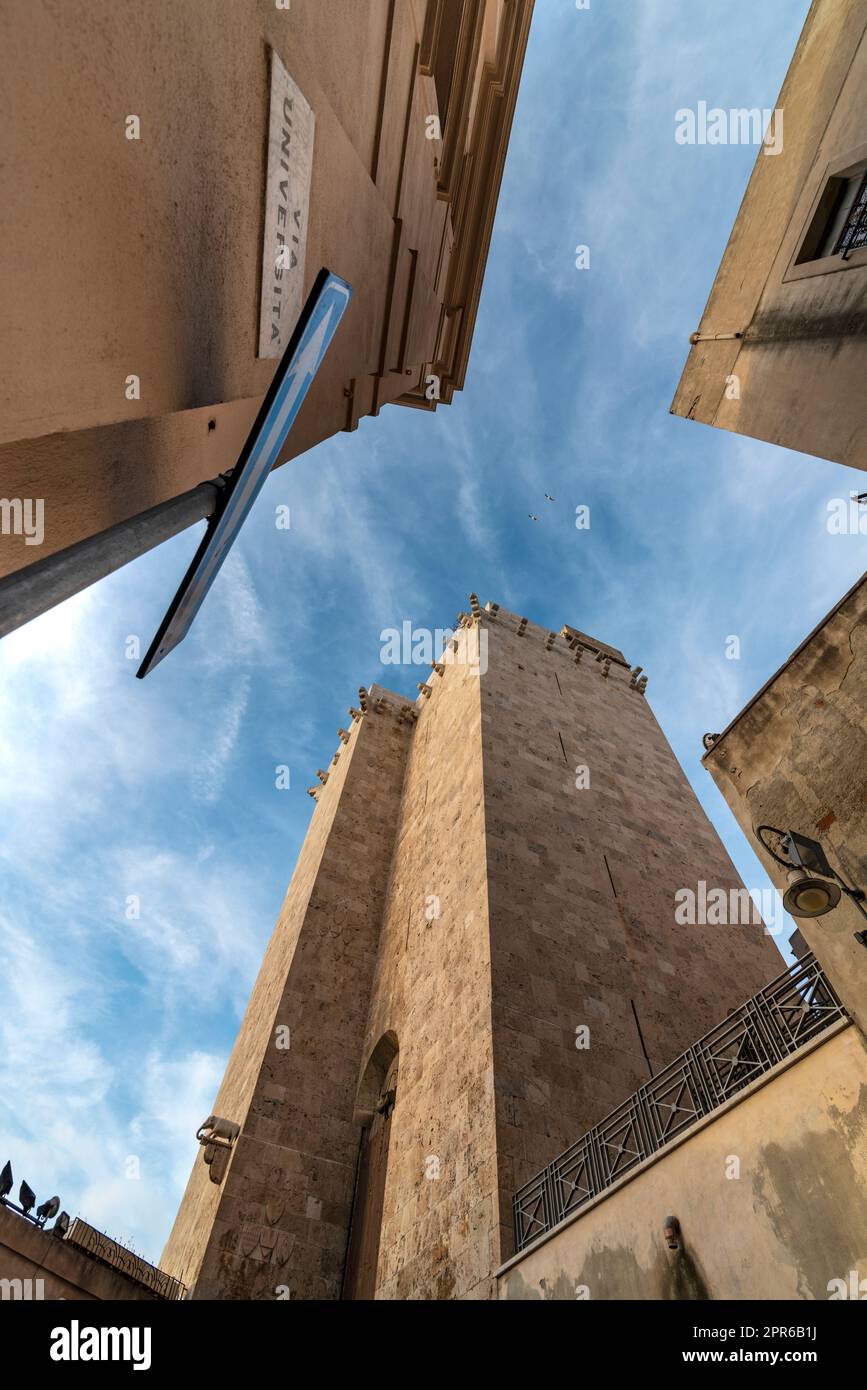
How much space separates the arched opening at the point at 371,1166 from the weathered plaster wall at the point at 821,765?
8921 mm

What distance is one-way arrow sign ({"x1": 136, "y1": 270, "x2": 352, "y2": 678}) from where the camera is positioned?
4207 millimetres

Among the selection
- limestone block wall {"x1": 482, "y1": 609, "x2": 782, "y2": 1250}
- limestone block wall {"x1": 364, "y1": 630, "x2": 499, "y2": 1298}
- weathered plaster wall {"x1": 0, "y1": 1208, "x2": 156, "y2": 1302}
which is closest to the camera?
limestone block wall {"x1": 364, "y1": 630, "x2": 499, "y2": 1298}

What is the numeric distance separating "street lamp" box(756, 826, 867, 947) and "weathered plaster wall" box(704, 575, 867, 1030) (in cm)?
9

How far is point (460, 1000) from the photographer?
10727 millimetres

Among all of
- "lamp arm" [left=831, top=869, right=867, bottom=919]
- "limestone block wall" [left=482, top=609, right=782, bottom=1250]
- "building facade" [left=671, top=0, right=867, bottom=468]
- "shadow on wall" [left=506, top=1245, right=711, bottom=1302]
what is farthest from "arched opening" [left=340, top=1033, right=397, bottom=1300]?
"building facade" [left=671, top=0, right=867, bottom=468]

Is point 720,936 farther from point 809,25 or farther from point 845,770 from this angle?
point 809,25

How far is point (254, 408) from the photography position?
668cm

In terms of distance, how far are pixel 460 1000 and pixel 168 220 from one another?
411 inches

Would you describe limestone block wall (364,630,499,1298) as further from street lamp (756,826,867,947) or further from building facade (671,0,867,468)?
building facade (671,0,867,468)

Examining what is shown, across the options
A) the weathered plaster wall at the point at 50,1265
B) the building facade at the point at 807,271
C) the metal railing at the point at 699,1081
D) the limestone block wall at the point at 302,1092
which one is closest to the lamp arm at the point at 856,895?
the metal railing at the point at 699,1081

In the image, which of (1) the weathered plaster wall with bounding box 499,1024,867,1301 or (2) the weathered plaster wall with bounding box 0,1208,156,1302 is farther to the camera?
(2) the weathered plaster wall with bounding box 0,1208,156,1302

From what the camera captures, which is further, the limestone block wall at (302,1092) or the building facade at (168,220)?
the limestone block wall at (302,1092)

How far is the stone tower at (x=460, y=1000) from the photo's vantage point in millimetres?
9031

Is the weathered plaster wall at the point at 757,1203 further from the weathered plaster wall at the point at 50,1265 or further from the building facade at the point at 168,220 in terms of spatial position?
the weathered plaster wall at the point at 50,1265
